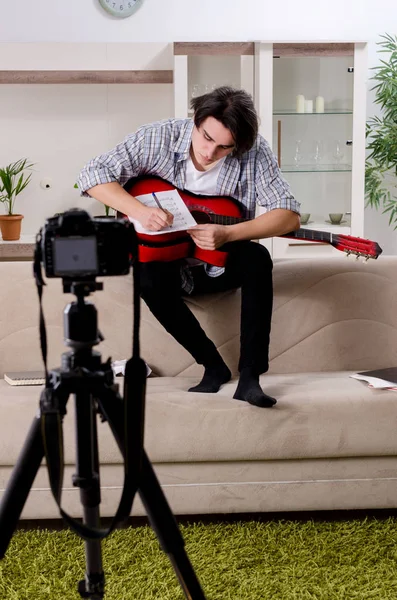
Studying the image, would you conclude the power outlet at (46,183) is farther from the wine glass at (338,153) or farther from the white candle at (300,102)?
the wine glass at (338,153)

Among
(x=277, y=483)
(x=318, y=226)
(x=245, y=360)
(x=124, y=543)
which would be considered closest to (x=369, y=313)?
(x=245, y=360)

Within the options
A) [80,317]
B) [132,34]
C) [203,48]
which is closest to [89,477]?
[80,317]

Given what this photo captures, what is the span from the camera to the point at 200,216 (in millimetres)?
2355

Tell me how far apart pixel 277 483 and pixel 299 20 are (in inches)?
137

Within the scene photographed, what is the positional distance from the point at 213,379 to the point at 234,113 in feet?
2.62

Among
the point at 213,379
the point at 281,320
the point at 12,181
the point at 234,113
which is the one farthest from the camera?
the point at 12,181

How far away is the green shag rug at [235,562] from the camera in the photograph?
1788 mm

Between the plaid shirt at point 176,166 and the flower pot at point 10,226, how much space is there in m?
2.02

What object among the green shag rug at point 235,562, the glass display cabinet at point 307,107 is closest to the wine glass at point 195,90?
the glass display cabinet at point 307,107

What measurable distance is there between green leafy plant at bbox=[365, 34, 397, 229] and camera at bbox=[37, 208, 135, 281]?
380 centimetres

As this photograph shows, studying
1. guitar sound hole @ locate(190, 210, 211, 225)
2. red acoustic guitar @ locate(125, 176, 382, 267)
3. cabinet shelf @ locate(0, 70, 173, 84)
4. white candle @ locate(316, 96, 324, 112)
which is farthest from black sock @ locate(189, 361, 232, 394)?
cabinet shelf @ locate(0, 70, 173, 84)

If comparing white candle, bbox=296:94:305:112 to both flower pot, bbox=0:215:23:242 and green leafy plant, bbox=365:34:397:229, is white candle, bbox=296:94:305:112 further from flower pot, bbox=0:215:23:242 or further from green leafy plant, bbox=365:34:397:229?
flower pot, bbox=0:215:23:242

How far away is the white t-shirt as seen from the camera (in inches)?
94.5

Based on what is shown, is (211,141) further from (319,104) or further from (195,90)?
(319,104)
